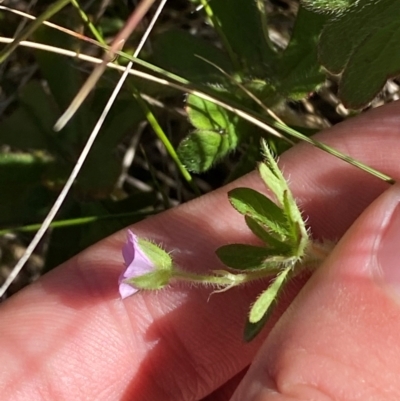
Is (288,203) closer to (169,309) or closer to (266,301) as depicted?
(266,301)

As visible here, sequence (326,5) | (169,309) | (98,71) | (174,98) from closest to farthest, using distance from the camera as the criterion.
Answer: (98,71)
(326,5)
(169,309)
(174,98)

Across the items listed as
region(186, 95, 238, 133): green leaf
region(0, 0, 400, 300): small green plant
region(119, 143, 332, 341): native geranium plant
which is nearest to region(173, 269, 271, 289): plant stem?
region(119, 143, 332, 341): native geranium plant

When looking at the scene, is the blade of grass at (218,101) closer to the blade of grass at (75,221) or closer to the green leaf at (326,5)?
the green leaf at (326,5)

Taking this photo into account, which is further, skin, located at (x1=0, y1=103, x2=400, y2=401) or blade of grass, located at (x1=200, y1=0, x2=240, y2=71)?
blade of grass, located at (x1=200, y1=0, x2=240, y2=71)

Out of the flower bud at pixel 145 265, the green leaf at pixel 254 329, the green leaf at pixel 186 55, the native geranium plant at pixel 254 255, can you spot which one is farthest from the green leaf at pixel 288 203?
the green leaf at pixel 186 55

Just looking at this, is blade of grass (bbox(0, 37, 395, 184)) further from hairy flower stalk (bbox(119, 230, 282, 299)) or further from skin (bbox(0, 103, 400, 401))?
hairy flower stalk (bbox(119, 230, 282, 299))

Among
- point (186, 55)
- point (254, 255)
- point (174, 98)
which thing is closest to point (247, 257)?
point (254, 255)

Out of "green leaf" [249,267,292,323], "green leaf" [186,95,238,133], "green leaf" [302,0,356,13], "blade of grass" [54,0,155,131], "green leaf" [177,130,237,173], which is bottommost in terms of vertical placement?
"green leaf" [249,267,292,323]
